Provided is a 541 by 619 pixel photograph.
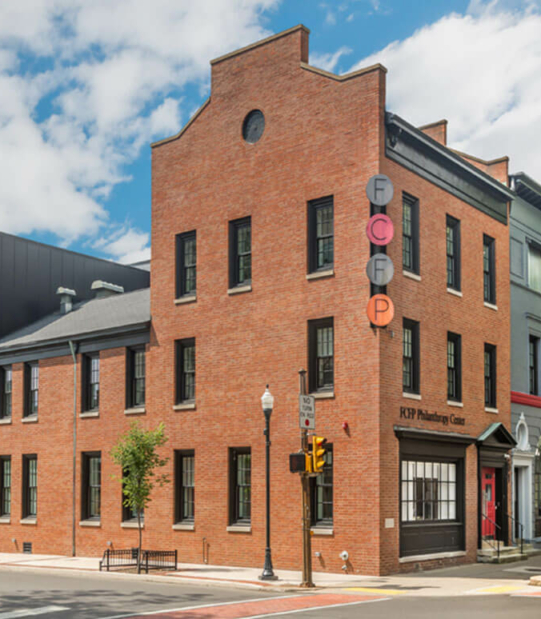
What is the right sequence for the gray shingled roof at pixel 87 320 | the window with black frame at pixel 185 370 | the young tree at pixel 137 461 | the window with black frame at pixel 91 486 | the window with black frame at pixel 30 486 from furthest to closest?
the window with black frame at pixel 30 486, the gray shingled roof at pixel 87 320, the window with black frame at pixel 91 486, the window with black frame at pixel 185 370, the young tree at pixel 137 461

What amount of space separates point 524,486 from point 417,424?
8414 millimetres

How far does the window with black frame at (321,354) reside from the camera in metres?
25.0

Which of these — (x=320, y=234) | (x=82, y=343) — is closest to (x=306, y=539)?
(x=320, y=234)

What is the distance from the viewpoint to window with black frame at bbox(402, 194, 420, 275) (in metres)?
25.8

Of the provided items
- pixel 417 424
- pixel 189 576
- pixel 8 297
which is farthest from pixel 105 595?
pixel 8 297

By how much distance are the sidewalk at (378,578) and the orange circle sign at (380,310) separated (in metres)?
6.66

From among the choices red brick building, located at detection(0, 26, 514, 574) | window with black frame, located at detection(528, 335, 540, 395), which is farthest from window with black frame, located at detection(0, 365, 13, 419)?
window with black frame, located at detection(528, 335, 540, 395)

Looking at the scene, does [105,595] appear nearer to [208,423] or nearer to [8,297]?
[208,423]

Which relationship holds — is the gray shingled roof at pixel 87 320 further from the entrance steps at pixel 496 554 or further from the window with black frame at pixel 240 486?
the entrance steps at pixel 496 554

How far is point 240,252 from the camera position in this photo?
27.7m

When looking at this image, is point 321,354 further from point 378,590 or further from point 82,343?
point 82,343

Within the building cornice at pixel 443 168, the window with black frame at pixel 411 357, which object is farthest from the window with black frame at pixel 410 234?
the window with black frame at pixel 411 357

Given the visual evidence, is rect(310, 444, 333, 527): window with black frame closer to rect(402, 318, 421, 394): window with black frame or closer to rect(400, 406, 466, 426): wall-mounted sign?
rect(400, 406, 466, 426): wall-mounted sign

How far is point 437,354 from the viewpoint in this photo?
2658 centimetres
